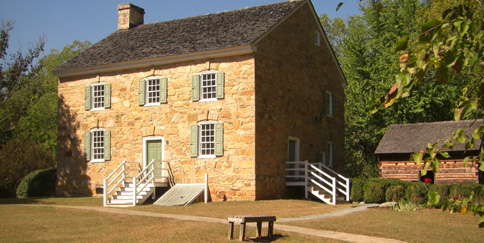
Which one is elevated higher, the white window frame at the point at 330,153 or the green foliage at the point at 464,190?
the white window frame at the point at 330,153

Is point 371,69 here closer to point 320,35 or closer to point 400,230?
point 320,35

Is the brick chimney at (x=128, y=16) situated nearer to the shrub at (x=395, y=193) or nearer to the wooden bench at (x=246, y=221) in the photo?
the shrub at (x=395, y=193)

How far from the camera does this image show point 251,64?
2119 centimetres

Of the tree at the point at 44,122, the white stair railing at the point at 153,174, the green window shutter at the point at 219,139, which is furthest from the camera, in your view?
the tree at the point at 44,122

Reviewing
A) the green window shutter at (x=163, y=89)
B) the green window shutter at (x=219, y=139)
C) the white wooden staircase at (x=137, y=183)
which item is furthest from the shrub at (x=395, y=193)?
the green window shutter at (x=163, y=89)

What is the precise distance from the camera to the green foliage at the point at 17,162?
2833cm

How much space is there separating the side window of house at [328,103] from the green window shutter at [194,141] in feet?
26.2

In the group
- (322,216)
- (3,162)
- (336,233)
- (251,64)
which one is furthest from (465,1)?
(3,162)

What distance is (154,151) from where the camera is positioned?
23328 millimetres

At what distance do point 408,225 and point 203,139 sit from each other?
1003cm

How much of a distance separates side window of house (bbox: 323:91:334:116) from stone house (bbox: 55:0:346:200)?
55 mm

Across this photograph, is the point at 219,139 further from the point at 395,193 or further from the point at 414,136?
the point at 414,136

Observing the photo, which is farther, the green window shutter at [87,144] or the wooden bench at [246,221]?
the green window shutter at [87,144]

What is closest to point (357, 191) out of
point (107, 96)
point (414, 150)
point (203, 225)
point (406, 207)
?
point (406, 207)
